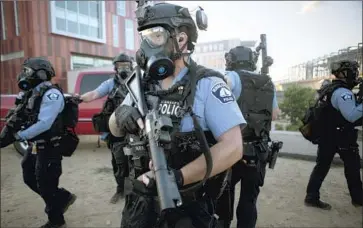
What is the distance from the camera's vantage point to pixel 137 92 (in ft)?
5.14

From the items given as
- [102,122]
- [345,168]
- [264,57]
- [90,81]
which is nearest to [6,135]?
[102,122]

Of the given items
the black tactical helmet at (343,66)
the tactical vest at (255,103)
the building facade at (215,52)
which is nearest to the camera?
the tactical vest at (255,103)

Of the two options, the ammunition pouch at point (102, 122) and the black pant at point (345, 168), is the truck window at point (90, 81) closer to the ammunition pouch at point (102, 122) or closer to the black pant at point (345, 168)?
the ammunition pouch at point (102, 122)

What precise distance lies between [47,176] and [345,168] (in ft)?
12.5

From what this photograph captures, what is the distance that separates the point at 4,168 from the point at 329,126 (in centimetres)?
630

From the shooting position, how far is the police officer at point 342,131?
3.26 m

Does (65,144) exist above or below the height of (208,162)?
below

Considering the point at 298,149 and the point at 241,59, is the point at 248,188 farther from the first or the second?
the point at 298,149

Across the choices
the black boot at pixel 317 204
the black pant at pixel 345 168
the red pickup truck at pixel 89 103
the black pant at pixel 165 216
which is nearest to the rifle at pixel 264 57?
the black pant at pixel 345 168

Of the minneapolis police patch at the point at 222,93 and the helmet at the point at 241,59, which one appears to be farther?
the helmet at the point at 241,59

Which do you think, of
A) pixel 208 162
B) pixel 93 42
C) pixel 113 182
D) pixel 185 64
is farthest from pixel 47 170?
pixel 93 42

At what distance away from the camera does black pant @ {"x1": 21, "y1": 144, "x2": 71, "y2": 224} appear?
10.0 feet

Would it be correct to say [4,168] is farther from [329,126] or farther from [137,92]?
[329,126]

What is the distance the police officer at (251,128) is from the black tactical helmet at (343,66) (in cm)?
105
